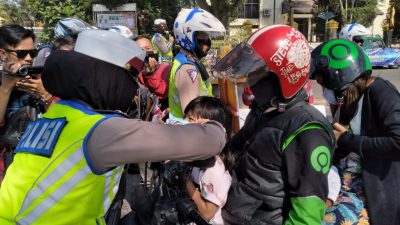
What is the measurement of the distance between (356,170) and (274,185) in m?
0.76

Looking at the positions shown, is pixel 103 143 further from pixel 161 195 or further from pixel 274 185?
pixel 274 185

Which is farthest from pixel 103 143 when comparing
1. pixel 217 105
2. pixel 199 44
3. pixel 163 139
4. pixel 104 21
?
pixel 104 21

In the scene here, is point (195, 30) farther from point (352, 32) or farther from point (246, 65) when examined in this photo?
point (352, 32)

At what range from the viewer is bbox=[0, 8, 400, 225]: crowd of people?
4.61 ft

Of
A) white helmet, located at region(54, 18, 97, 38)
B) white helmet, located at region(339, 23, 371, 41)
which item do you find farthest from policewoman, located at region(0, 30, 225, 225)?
white helmet, located at region(339, 23, 371, 41)

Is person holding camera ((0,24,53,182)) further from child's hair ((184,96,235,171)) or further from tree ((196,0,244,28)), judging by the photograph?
tree ((196,0,244,28))

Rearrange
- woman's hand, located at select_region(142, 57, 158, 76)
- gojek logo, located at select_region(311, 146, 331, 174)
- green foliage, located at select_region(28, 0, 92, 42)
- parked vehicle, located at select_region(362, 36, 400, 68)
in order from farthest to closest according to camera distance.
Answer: green foliage, located at select_region(28, 0, 92, 42) → parked vehicle, located at select_region(362, 36, 400, 68) → woman's hand, located at select_region(142, 57, 158, 76) → gojek logo, located at select_region(311, 146, 331, 174)

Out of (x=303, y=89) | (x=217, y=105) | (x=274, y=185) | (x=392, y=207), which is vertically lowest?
(x=392, y=207)

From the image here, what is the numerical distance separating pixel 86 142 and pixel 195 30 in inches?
102

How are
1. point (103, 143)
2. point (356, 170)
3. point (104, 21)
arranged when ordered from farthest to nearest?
point (104, 21), point (356, 170), point (103, 143)

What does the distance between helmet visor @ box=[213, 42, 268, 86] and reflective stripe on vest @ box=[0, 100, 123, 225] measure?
30.4 inches

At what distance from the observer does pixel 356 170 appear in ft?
7.50

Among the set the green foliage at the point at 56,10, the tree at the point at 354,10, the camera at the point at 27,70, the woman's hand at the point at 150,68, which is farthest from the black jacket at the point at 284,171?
the tree at the point at 354,10

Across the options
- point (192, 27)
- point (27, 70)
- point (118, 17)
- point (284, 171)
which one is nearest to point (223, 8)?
point (118, 17)
